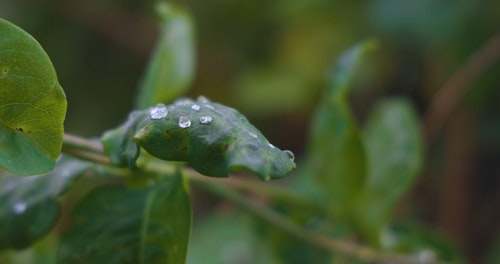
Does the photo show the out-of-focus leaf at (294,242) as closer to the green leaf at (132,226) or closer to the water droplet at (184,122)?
the green leaf at (132,226)

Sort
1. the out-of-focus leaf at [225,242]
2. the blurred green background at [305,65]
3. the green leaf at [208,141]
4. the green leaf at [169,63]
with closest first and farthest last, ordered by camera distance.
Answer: the green leaf at [208,141], the green leaf at [169,63], the out-of-focus leaf at [225,242], the blurred green background at [305,65]

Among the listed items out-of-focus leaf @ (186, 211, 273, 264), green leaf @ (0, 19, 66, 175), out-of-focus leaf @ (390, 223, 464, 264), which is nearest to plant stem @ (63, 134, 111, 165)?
green leaf @ (0, 19, 66, 175)

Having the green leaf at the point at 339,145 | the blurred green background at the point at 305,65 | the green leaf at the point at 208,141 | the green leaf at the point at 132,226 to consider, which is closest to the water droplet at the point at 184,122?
the green leaf at the point at 208,141

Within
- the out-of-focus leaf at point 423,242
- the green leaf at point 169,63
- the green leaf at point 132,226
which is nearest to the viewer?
the green leaf at point 132,226

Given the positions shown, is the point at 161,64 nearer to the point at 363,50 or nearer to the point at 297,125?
the point at 363,50

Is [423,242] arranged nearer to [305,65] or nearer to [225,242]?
[225,242]
